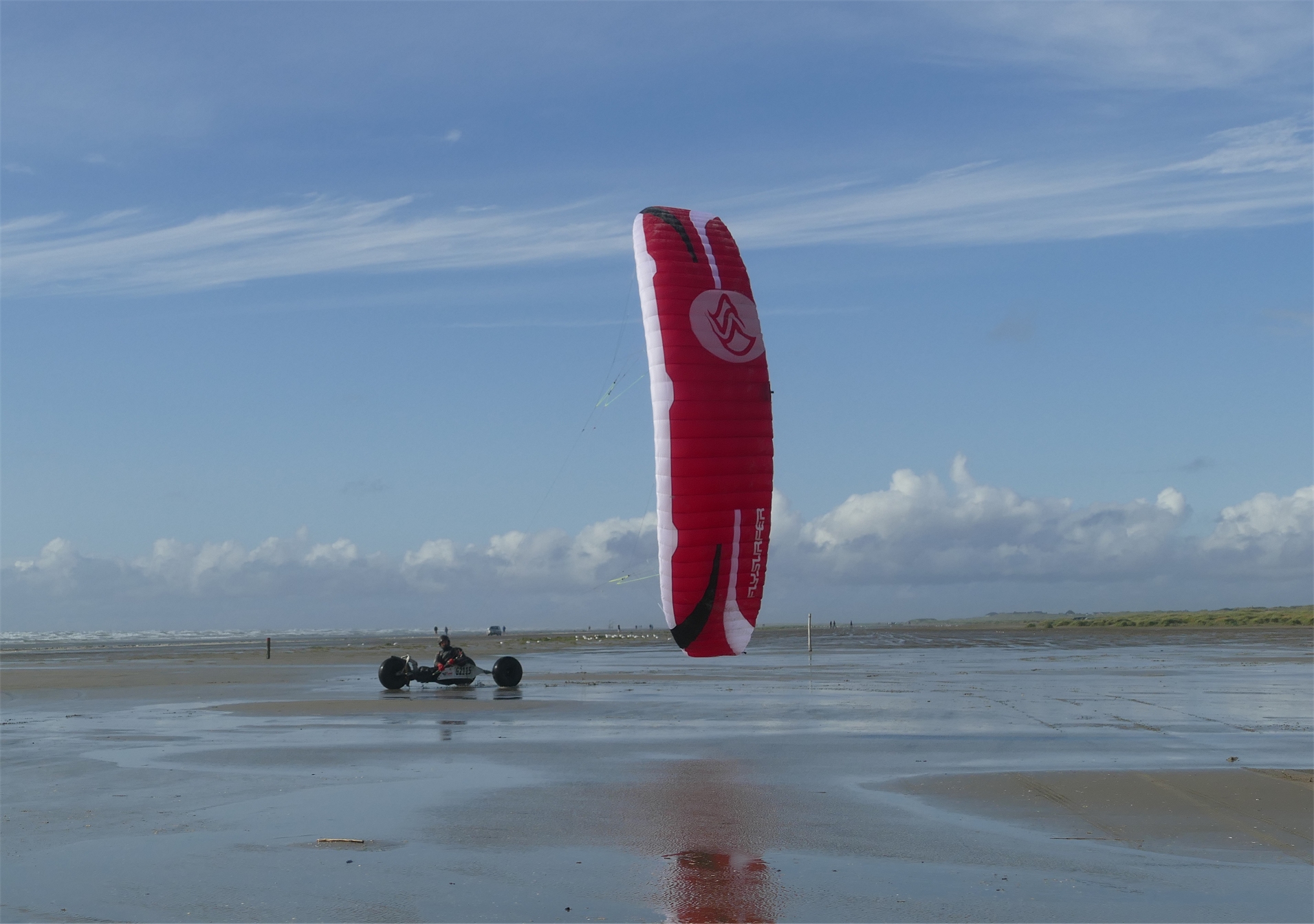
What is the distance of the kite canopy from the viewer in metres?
16.8

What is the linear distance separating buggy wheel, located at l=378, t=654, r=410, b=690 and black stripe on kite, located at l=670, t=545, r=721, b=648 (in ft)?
44.8

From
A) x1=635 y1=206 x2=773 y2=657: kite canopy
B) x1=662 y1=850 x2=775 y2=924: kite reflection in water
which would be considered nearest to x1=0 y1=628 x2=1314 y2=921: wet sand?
x1=662 y1=850 x2=775 y2=924: kite reflection in water

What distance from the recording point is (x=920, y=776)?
14.1 m

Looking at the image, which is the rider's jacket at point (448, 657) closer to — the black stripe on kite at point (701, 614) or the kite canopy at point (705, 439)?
the kite canopy at point (705, 439)

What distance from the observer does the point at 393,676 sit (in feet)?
94.5

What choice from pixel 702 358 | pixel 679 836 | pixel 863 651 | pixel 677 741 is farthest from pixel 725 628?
pixel 863 651

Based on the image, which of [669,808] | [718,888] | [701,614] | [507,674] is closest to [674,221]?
[701,614]

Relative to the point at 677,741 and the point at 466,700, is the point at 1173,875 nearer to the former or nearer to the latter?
the point at 677,741

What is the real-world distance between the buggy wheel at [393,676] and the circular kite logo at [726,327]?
15333 mm

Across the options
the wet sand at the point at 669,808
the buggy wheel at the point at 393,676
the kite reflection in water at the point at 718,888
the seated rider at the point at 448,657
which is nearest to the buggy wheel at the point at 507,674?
the seated rider at the point at 448,657

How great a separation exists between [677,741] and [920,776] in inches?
185

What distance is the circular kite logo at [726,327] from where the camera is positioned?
16953mm

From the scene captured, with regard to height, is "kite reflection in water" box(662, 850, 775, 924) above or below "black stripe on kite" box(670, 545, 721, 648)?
below

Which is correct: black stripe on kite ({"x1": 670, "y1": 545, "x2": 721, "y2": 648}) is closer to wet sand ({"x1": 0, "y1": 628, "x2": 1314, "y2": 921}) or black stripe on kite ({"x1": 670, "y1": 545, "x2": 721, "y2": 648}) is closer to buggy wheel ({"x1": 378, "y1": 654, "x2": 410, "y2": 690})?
wet sand ({"x1": 0, "y1": 628, "x2": 1314, "y2": 921})
